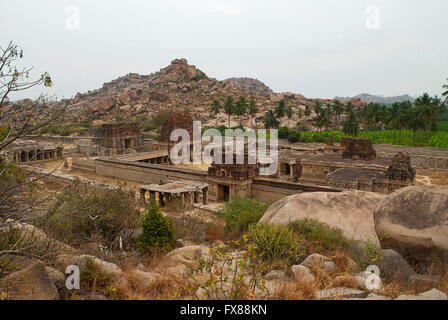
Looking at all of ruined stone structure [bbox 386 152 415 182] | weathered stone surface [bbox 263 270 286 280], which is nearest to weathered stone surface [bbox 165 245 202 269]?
weathered stone surface [bbox 263 270 286 280]

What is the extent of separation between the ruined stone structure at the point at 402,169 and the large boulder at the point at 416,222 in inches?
681

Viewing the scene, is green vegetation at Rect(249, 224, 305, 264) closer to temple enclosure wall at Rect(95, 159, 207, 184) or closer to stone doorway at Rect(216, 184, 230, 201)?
stone doorway at Rect(216, 184, 230, 201)

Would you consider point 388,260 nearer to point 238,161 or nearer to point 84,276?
point 84,276

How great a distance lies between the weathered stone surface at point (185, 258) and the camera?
805 cm

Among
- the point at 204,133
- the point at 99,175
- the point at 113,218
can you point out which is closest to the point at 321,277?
the point at 113,218

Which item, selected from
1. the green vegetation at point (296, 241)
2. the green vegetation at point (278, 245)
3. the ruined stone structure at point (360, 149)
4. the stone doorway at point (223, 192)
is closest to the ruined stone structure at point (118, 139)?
the stone doorway at point (223, 192)

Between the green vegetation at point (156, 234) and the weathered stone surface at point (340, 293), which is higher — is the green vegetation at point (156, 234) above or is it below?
below

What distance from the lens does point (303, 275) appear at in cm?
645

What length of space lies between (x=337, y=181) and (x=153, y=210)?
60.5 feet

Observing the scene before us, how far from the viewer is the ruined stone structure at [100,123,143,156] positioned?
4516cm

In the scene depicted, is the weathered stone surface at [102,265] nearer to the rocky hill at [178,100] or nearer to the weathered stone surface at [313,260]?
the weathered stone surface at [313,260]

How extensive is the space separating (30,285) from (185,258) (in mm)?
3775
